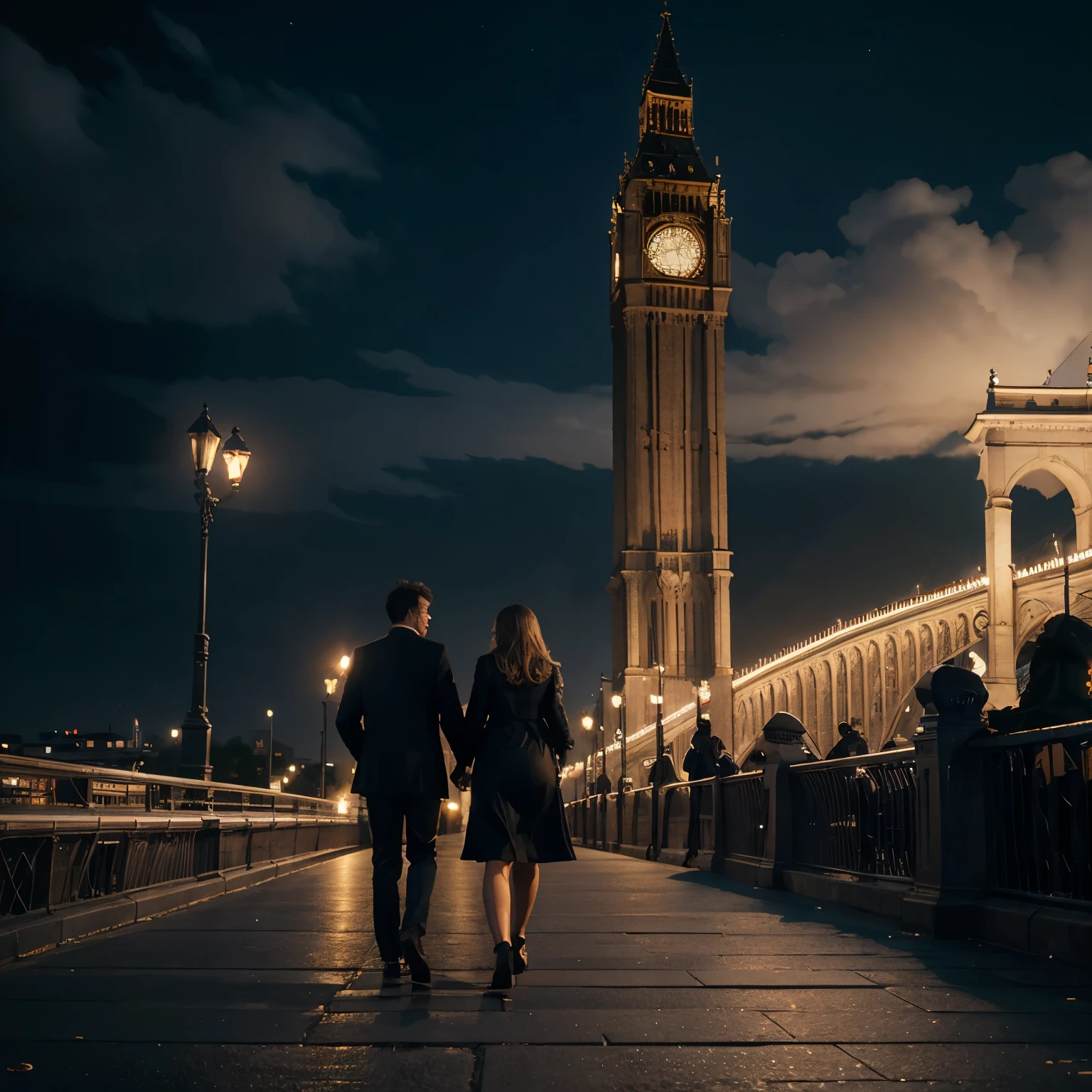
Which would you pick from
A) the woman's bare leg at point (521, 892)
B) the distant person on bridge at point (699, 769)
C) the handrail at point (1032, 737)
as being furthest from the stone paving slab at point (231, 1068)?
the distant person on bridge at point (699, 769)

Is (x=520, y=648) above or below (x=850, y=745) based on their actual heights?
above

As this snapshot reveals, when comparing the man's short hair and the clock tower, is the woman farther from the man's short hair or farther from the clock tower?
the clock tower

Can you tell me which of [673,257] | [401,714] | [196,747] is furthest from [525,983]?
[673,257]

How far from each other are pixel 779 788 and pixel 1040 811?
5.32 m

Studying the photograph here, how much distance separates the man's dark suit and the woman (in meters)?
0.17

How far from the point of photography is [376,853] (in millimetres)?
6316

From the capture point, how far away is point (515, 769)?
20.0 feet

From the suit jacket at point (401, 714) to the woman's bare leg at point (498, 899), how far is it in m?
0.45

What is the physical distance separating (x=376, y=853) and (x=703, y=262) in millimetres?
110054

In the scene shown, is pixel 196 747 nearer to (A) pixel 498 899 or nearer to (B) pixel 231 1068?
(A) pixel 498 899

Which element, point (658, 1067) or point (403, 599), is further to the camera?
point (403, 599)

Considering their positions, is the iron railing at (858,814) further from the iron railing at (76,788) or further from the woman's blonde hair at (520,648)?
the iron railing at (76,788)

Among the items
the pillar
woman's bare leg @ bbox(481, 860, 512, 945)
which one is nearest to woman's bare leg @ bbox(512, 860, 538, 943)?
woman's bare leg @ bbox(481, 860, 512, 945)

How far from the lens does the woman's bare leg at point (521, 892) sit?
6273 mm
